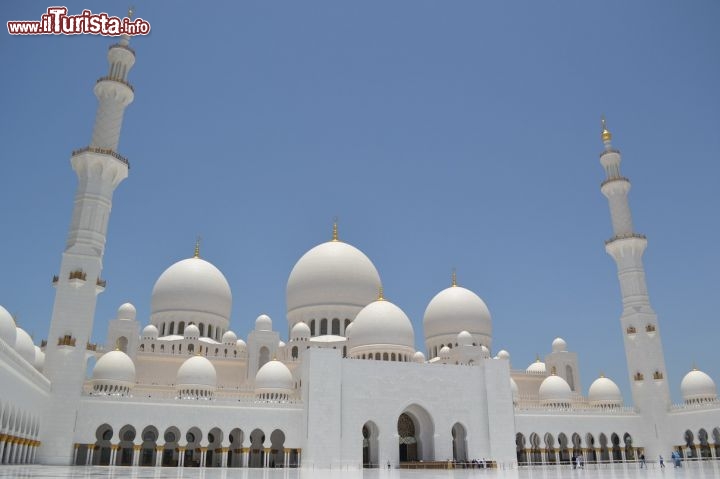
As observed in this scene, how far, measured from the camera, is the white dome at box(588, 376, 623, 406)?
108ft

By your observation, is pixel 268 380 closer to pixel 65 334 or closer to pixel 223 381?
pixel 223 381

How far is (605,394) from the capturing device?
3294cm

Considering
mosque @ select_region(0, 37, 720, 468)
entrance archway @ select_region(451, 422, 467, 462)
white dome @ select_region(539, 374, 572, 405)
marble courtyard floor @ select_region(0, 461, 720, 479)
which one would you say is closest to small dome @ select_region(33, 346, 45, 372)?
mosque @ select_region(0, 37, 720, 468)

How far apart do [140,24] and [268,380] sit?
51.8 ft

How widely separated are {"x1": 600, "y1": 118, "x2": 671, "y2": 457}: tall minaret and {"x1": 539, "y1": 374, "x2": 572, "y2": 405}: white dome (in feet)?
11.5

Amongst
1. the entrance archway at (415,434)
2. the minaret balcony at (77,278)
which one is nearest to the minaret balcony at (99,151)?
the minaret balcony at (77,278)

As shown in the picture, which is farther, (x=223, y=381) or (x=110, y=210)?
(x=223, y=381)

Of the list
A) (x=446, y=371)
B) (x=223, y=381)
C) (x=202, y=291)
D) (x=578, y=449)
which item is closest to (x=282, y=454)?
(x=223, y=381)

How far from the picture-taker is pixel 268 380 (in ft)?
87.5

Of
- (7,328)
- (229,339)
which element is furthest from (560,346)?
(7,328)

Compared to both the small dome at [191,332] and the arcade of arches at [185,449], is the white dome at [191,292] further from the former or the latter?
the arcade of arches at [185,449]

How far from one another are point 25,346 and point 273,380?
10204 millimetres

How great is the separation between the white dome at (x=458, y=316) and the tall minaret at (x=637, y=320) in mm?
7709

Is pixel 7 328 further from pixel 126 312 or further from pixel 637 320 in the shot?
pixel 637 320
